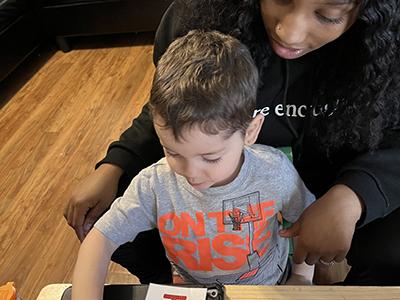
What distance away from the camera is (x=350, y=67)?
2.61ft

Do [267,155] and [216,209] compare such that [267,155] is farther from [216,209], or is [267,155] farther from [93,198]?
[93,198]

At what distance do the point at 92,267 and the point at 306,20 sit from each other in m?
0.48

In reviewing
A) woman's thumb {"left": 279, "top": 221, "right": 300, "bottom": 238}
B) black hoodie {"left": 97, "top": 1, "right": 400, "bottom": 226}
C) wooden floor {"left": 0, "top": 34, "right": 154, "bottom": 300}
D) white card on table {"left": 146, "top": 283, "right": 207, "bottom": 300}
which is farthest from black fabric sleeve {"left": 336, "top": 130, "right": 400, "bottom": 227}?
wooden floor {"left": 0, "top": 34, "right": 154, "bottom": 300}

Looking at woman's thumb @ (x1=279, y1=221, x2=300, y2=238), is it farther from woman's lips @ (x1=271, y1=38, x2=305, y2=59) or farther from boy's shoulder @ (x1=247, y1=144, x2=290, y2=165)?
woman's lips @ (x1=271, y1=38, x2=305, y2=59)

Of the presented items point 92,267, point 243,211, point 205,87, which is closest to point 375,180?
point 243,211

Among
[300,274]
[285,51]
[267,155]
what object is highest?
[285,51]

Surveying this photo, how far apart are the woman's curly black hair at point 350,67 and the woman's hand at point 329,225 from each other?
132mm

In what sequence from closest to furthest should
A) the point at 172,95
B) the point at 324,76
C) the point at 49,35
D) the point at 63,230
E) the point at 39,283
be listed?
the point at 172,95 → the point at 324,76 → the point at 39,283 → the point at 63,230 → the point at 49,35

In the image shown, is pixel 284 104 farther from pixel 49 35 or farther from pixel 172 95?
pixel 49 35

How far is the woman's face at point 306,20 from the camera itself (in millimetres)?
666

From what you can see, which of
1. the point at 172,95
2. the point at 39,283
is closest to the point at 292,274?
the point at 172,95

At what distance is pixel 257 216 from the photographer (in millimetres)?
753

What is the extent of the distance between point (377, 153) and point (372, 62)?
0.55 feet

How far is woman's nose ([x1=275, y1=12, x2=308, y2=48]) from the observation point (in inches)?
27.0
